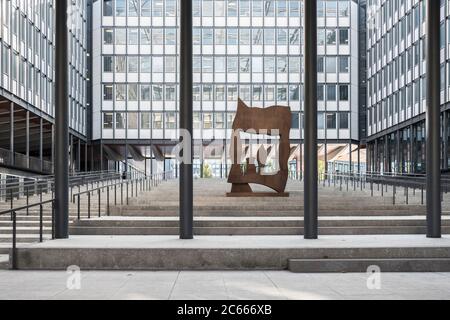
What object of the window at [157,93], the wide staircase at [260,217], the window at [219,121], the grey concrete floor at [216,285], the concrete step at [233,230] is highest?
the window at [157,93]

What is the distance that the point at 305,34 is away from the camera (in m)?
11.6

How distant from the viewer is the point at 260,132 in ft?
63.6

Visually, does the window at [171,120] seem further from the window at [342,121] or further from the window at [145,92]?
the window at [342,121]

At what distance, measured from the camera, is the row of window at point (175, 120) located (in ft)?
167

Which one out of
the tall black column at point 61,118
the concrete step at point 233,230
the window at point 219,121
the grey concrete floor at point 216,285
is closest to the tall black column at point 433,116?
the concrete step at point 233,230

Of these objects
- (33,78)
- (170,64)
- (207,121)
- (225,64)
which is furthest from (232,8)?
(33,78)

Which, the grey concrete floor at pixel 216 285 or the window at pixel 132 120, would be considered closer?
the grey concrete floor at pixel 216 285

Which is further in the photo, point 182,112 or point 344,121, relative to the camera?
point 344,121

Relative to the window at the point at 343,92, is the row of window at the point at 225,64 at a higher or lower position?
higher

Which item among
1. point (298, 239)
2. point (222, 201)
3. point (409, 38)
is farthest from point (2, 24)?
point (409, 38)

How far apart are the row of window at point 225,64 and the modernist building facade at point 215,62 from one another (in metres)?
0.09

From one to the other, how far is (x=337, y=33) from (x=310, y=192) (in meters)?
42.0
